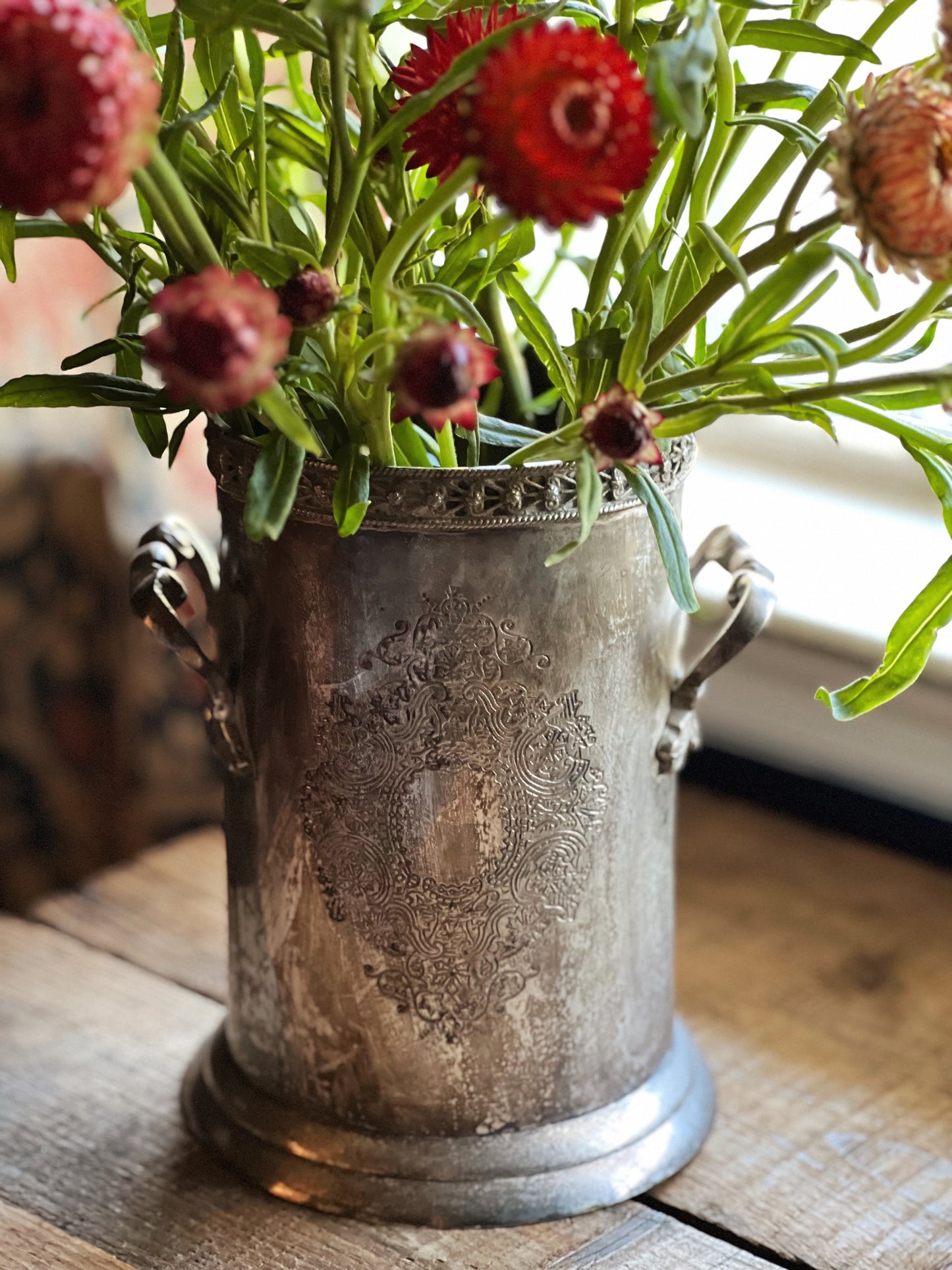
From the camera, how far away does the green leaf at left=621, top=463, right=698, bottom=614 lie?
1.42 ft

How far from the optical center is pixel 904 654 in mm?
486

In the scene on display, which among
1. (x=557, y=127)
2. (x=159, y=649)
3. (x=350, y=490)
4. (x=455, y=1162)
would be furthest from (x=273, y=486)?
(x=159, y=649)

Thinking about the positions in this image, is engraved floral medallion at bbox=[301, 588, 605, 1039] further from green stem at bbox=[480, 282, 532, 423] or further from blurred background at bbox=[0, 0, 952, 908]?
blurred background at bbox=[0, 0, 952, 908]

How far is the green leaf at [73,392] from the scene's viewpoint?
18.1 inches

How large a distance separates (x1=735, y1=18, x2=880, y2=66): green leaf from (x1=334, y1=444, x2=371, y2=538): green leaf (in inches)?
6.8

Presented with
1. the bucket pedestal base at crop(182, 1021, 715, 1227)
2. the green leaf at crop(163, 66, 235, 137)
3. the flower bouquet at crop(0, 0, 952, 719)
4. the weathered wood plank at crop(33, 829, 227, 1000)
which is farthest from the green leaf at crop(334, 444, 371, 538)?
the weathered wood plank at crop(33, 829, 227, 1000)

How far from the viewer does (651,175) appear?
44 centimetres

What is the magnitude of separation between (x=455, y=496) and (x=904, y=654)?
16 cm

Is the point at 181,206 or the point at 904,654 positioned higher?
the point at 181,206

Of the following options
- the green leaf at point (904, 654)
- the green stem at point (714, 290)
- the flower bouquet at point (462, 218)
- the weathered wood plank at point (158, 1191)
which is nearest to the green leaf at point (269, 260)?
the flower bouquet at point (462, 218)

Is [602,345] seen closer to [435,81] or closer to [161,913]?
[435,81]

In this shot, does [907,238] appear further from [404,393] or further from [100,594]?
[100,594]

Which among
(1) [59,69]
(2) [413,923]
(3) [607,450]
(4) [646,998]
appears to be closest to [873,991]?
(4) [646,998]

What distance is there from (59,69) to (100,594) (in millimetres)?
605
